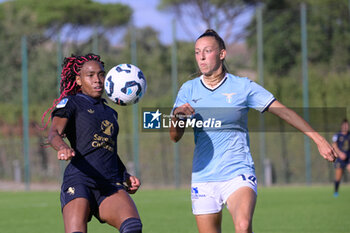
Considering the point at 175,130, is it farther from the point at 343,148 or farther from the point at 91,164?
the point at 343,148

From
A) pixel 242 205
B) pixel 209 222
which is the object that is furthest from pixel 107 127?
pixel 242 205

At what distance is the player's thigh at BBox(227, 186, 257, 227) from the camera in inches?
225

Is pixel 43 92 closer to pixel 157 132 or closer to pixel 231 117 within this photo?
pixel 157 132

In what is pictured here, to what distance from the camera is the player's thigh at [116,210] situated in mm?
5789

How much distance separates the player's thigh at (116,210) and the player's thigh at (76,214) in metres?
0.16

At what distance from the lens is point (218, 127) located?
6.22 metres

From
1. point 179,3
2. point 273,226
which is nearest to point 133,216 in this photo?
point 273,226

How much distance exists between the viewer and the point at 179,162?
2567 cm

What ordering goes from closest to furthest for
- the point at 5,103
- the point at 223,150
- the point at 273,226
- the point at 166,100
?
the point at 223,150 < the point at 273,226 < the point at 166,100 < the point at 5,103

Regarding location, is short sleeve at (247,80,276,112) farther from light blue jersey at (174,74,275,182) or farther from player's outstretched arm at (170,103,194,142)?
player's outstretched arm at (170,103,194,142)

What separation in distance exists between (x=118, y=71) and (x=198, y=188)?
1331 millimetres

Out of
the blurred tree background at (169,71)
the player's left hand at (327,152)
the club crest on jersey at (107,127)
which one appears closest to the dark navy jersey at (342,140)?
the blurred tree background at (169,71)

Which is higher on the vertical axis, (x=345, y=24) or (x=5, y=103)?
(x=345, y=24)

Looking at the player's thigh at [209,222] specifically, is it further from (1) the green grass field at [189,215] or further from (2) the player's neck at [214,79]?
(1) the green grass field at [189,215]
